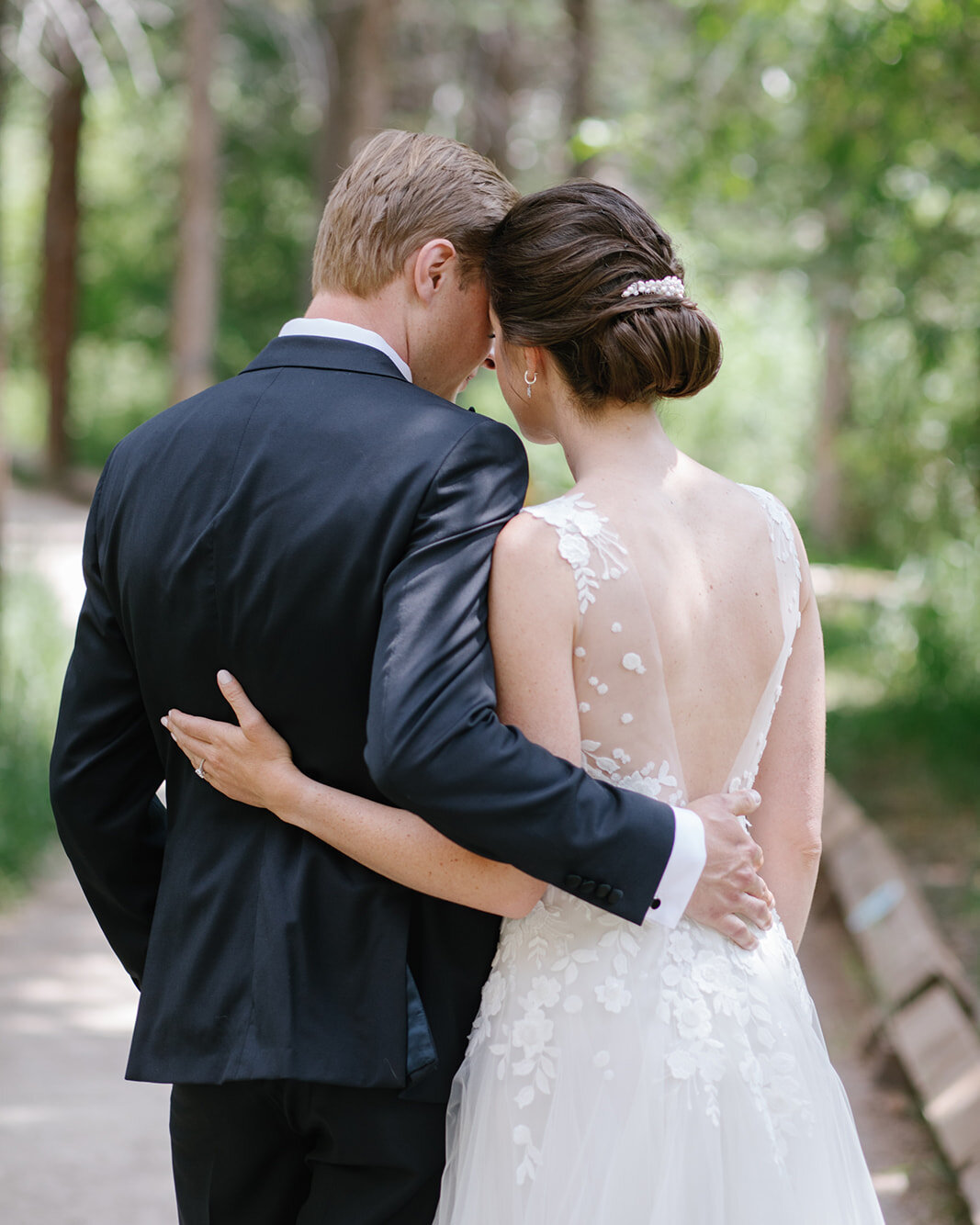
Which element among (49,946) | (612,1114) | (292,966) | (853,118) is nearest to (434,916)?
(292,966)

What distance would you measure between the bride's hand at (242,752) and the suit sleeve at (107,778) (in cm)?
25

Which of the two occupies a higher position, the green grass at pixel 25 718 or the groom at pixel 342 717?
the groom at pixel 342 717

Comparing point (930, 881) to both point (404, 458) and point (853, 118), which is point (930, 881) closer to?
point (853, 118)

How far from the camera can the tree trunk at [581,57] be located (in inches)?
632

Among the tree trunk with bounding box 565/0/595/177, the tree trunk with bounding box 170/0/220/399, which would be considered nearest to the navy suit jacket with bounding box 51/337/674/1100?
the tree trunk with bounding box 170/0/220/399

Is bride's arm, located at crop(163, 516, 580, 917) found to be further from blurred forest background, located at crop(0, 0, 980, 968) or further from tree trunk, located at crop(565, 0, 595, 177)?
tree trunk, located at crop(565, 0, 595, 177)

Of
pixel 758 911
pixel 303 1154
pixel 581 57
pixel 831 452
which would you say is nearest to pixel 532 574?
pixel 758 911

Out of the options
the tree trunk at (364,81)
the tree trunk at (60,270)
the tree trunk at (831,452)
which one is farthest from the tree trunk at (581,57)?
the tree trunk at (831,452)

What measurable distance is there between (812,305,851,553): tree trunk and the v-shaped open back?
808 inches

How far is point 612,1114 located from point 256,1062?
20.7 inches

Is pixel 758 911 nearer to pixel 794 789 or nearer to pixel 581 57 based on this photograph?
pixel 794 789

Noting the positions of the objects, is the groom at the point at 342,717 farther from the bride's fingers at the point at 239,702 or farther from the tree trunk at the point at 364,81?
the tree trunk at the point at 364,81

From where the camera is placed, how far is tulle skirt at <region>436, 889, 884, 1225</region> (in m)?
1.94

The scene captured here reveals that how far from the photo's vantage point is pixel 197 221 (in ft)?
40.1
